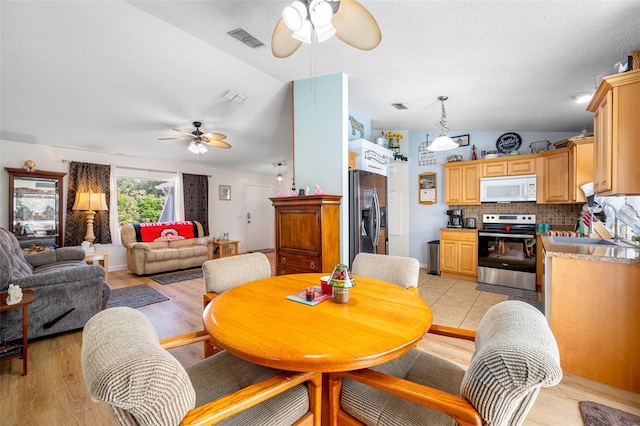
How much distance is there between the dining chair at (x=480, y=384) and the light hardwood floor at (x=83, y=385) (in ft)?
3.55

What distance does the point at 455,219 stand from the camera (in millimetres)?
4875

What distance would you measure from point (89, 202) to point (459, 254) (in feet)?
21.0

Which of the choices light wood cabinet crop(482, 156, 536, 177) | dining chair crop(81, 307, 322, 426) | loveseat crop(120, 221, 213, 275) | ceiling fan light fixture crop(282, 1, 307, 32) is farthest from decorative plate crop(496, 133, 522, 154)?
loveseat crop(120, 221, 213, 275)

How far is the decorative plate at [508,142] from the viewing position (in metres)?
4.51

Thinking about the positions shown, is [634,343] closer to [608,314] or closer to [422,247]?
[608,314]

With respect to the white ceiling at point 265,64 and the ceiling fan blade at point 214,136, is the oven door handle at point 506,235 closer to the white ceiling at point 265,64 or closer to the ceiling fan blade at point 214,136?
the white ceiling at point 265,64

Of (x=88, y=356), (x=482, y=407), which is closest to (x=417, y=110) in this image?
(x=482, y=407)

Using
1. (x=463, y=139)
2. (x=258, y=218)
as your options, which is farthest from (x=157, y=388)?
(x=258, y=218)

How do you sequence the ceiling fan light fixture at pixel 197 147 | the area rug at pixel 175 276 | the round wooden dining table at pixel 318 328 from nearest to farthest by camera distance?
the round wooden dining table at pixel 318 328 < the ceiling fan light fixture at pixel 197 147 < the area rug at pixel 175 276

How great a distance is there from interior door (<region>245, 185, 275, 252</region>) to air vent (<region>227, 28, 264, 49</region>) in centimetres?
541

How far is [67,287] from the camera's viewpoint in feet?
8.45

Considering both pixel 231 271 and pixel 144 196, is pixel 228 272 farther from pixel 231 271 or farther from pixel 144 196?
pixel 144 196

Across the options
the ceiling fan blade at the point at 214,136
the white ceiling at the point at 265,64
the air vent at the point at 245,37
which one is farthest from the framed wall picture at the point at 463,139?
the ceiling fan blade at the point at 214,136

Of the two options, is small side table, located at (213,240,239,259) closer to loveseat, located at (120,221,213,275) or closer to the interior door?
loveseat, located at (120,221,213,275)
